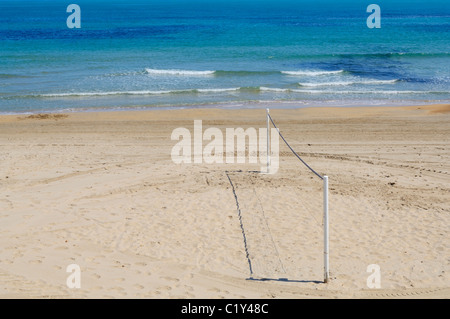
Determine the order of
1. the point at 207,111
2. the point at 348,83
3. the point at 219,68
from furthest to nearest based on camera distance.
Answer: the point at 219,68, the point at 348,83, the point at 207,111

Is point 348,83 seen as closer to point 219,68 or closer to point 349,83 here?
point 349,83

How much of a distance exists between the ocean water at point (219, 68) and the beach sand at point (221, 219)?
26.6 ft

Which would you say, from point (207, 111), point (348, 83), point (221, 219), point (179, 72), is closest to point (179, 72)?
point (179, 72)

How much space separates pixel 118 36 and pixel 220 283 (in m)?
47.1

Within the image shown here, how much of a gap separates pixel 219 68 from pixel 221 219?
2411cm

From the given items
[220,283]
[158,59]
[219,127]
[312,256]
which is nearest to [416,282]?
[312,256]

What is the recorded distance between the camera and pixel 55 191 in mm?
11062

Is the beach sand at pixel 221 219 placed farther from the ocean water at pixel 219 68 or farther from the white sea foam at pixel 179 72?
the white sea foam at pixel 179 72

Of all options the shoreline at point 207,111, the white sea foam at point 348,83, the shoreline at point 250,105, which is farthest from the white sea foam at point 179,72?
the shoreline at point 207,111

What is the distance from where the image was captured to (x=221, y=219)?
9.57 m

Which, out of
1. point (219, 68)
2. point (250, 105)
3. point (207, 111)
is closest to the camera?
point (207, 111)

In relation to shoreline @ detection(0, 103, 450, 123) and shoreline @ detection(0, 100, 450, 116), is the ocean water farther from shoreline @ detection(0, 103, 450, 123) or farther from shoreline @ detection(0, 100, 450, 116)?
shoreline @ detection(0, 103, 450, 123)

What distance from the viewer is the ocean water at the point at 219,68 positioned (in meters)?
24.1

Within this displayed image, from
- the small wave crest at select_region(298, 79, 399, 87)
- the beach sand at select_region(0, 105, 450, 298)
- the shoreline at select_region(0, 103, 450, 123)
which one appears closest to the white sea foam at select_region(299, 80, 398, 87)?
the small wave crest at select_region(298, 79, 399, 87)
